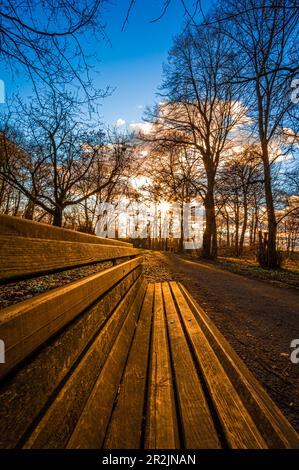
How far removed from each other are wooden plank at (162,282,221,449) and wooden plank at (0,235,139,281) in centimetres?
93

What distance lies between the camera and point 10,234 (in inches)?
30.3

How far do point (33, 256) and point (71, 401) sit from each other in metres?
0.58

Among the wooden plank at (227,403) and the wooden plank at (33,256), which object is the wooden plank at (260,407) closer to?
the wooden plank at (227,403)

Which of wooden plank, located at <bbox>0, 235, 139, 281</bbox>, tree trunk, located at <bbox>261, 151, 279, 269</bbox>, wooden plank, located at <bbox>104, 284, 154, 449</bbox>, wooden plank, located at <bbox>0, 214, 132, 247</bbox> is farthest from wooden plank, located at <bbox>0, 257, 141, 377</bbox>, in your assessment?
tree trunk, located at <bbox>261, 151, 279, 269</bbox>

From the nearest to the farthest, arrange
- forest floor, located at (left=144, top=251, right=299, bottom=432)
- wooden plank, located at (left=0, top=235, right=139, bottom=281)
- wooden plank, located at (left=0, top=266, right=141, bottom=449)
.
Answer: wooden plank, located at (left=0, top=266, right=141, bottom=449)
wooden plank, located at (left=0, top=235, right=139, bottom=281)
forest floor, located at (left=144, top=251, right=299, bottom=432)

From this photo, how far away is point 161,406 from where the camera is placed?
1.07 meters

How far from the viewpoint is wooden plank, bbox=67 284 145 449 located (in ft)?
2.45

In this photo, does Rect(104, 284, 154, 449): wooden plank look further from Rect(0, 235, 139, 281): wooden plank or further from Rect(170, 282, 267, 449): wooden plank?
Rect(0, 235, 139, 281): wooden plank

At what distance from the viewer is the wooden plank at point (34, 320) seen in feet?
1.95

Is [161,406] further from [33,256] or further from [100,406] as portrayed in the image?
[33,256]

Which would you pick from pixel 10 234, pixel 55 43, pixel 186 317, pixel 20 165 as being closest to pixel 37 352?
pixel 10 234

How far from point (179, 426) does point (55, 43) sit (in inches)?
124

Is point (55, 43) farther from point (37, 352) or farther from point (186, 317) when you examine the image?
point (186, 317)

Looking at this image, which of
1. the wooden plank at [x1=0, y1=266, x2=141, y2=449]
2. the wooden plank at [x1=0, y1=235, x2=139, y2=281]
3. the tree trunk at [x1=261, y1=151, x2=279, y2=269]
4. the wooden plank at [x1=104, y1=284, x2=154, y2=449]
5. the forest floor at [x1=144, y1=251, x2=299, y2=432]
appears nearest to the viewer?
the wooden plank at [x1=0, y1=266, x2=141, y2=449]
